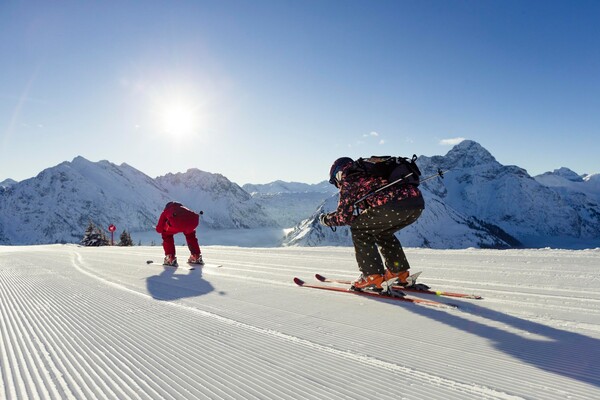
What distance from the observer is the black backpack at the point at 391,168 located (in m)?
4.64

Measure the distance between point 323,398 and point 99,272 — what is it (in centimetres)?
712

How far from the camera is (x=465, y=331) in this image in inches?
123

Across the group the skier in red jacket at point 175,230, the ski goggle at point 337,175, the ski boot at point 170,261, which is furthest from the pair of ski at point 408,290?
the ski boot at point 170,261

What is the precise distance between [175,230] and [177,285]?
138 inches

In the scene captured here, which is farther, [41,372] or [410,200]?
[410,200]

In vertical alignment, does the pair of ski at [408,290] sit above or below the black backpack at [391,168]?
below

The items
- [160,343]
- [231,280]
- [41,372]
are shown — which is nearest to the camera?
[41,372]

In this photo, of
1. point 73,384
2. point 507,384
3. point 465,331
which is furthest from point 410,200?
point 73,384

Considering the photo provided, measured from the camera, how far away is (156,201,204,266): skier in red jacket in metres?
9.13

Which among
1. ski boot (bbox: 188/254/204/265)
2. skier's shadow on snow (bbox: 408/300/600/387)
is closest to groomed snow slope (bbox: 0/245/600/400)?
skier's shadow on snow (bbox: 408/300/600/387)

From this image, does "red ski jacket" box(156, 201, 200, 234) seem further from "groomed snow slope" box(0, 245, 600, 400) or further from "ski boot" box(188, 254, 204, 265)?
"groomed snow slope" box(0, 245, 600, 400)

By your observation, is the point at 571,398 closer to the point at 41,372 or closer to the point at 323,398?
the point at 323,398

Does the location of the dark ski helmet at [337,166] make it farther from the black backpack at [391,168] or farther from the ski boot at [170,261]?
the ski boot at [170,261]

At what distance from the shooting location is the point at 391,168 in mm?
4723
